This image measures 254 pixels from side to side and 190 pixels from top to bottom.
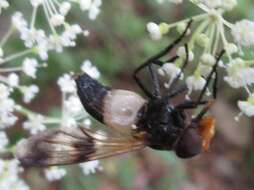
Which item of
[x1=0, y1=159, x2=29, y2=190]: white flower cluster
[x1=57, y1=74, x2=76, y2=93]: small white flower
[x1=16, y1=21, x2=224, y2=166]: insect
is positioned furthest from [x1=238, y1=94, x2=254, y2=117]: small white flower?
[x1=0, y1=159, x2=29, y2=190]: white flower cluster

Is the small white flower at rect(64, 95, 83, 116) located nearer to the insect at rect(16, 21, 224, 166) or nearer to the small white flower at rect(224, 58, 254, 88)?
the insect at rect(16, 21, 224, 166)

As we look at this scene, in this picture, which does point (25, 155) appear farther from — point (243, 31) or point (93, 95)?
point (243, 31)

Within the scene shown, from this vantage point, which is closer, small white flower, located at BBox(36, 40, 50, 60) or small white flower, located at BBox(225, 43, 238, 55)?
small white flower, located at BBox(225, 43, 238, 55)

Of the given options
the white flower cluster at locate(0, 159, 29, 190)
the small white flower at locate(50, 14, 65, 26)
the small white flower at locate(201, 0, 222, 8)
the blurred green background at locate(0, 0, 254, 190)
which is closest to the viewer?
the small white flower at locate(201, 0, 222, 8)

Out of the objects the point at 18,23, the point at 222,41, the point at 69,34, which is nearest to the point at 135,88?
the point at 18,23

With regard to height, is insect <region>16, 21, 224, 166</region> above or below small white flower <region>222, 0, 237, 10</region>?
below

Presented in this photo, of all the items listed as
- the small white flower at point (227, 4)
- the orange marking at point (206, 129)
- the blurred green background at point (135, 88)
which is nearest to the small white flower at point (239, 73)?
the small white flower at point (227, 4)
